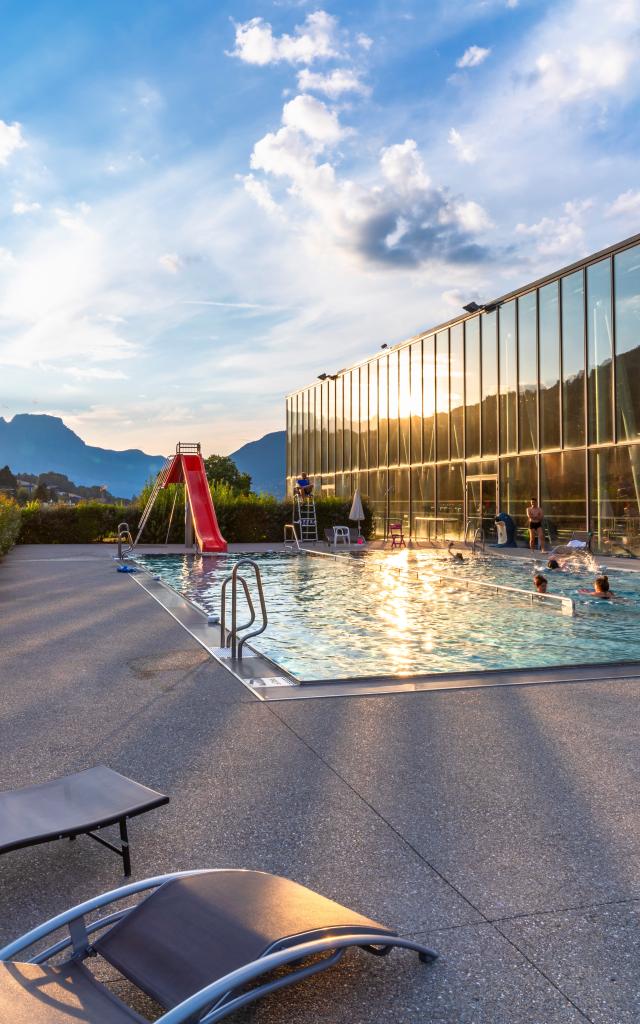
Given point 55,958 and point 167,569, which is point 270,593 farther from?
point 55,958

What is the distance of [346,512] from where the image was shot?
29.6 metres

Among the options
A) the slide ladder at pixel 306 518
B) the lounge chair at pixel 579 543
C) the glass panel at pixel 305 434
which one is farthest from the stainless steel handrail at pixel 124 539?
the glass panel at pixel 305 434

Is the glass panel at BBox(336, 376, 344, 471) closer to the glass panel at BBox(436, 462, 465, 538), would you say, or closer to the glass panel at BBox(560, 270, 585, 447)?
the glass panel at BBox(436, 462, 465, 538)

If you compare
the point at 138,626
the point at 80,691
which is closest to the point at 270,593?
the point at 138,626

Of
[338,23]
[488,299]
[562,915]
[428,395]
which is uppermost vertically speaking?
[338,23]

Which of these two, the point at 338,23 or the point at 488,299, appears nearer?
the point at 338,23

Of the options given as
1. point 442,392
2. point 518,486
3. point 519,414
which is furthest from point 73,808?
point 442,392

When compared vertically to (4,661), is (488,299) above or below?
above

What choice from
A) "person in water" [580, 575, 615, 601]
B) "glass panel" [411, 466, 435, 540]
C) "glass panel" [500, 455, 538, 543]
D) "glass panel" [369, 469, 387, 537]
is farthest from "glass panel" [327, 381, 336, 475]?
"person in water" [580, 575, 615, 601]

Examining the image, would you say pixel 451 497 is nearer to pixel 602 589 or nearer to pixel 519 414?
Result: pixel 519 414

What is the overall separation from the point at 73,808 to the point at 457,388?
26.6 meters

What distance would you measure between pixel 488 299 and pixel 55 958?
25.9 m

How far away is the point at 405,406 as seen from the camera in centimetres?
3253

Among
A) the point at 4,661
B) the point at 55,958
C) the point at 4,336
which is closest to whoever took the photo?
the point at 55,958
